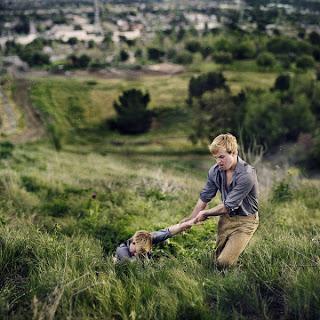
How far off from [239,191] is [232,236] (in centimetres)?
46

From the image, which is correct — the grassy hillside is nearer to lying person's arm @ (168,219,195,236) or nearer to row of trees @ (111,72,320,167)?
lying person's arm @ (168,219,195,236)

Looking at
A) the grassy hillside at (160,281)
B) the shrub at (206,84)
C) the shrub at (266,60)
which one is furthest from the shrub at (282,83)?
the grassy hillside at (160,281)

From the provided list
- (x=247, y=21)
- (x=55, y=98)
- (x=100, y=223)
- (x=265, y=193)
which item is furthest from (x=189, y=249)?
(x=247, y=21)

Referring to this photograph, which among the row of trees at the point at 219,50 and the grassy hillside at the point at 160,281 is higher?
the grassy hillside at the point at 160,281

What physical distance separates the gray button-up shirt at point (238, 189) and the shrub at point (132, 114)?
123ft

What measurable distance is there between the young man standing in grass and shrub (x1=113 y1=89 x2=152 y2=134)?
3748 centimetres

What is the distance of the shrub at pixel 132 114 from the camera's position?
138 ft

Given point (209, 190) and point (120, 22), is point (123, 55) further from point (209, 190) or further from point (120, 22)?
point (209, 190)

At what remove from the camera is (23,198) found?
8.45 m

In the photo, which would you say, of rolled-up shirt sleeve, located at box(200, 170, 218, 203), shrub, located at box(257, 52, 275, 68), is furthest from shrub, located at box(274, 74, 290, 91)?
rolled-up shirt sleeve, located at box(200, 170, 218, 203)

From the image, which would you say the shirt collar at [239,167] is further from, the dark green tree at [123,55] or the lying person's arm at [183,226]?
the dark green tree at [123,55]

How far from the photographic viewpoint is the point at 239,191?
164 inches

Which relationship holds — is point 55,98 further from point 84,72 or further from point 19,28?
point 19,28

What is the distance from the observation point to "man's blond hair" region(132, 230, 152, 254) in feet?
15.2
